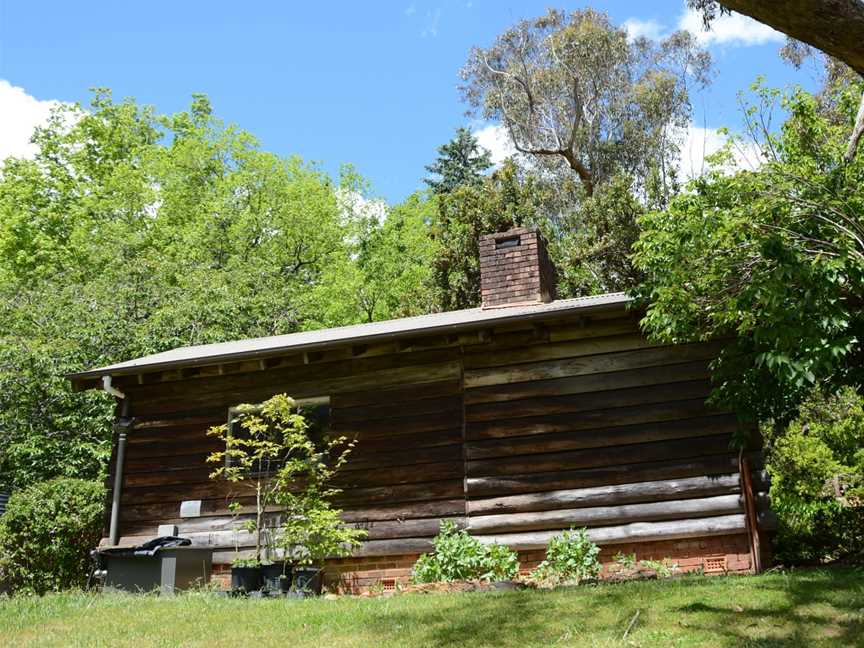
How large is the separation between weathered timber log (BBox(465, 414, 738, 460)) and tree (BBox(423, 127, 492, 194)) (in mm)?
26692

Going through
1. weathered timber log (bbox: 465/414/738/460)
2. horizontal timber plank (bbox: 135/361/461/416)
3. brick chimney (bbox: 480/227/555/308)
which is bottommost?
weathered timber log (bbox: 465/414/738/460)

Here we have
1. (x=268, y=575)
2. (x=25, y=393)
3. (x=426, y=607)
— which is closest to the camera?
(x=426, y=607)

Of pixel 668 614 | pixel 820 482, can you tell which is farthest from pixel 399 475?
pixel 820 482

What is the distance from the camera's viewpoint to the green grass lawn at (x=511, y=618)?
6023 millimetres

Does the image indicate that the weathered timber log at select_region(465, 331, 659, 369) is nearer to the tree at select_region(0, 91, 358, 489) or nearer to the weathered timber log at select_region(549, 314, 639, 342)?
the weathered timber log at select_region(549, 314, 639, 342)

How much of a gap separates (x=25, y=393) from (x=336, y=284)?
41.5ft

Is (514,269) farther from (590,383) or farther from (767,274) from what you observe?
(767,274)

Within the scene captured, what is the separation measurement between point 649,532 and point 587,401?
1835mm

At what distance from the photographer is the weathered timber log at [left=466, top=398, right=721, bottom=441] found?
10.5m

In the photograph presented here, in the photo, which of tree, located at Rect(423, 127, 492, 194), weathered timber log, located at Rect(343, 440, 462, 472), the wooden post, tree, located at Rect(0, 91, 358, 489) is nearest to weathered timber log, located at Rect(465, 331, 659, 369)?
weathered timber log, located at Rect(343, 440, 462, 472)

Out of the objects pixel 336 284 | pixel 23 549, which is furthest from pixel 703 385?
pixel 336 284

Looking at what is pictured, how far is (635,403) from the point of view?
10.7 meters

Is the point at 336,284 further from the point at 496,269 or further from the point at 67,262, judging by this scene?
the point at 496,269

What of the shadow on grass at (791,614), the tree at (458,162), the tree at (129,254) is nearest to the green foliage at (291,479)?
the shadow on grass at (791,614)
